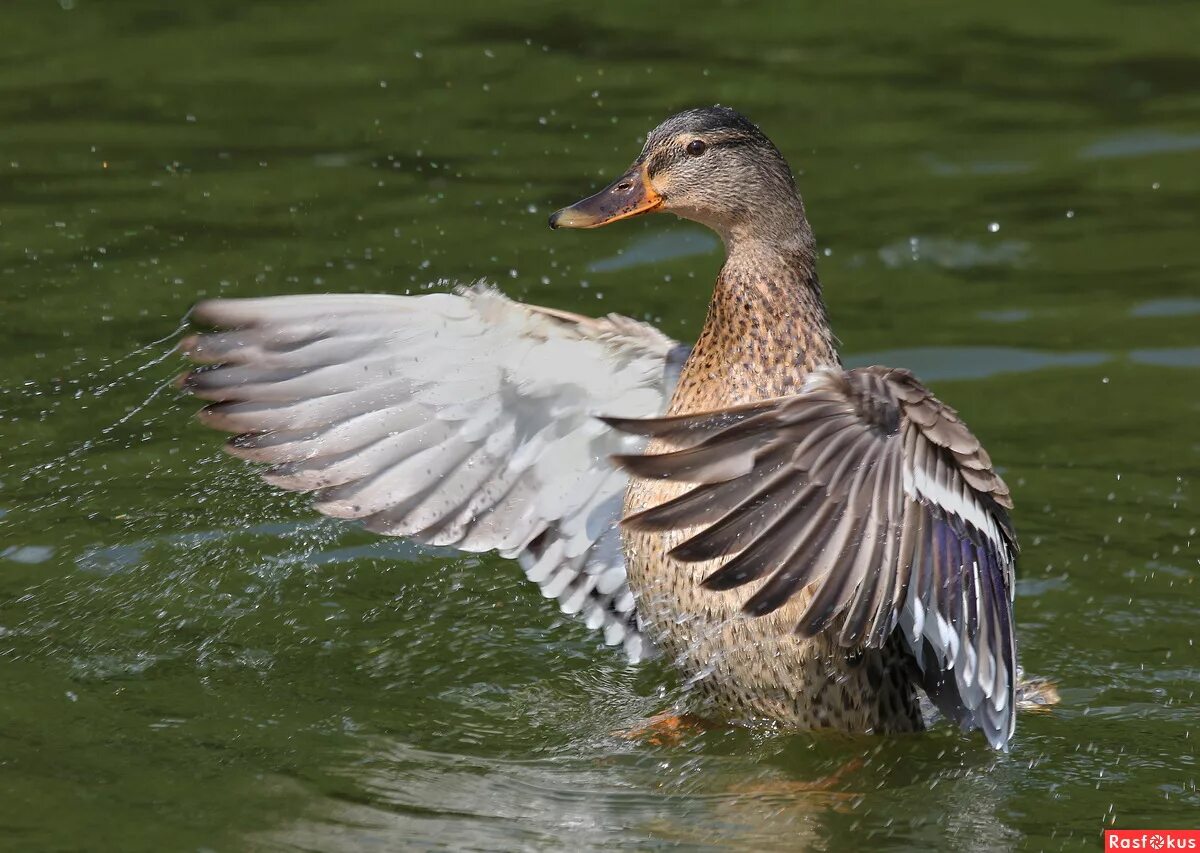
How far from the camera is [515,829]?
5.23 metres

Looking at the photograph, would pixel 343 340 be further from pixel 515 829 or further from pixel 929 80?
pixel 929 80

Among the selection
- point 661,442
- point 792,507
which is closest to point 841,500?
point 792,507

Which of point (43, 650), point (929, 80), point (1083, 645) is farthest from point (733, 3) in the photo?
point (43, 650)

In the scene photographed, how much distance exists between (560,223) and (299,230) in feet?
11.8

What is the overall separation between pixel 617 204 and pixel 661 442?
136 cm

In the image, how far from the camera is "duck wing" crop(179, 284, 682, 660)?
611cm

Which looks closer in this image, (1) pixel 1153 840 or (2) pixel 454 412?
(1) pixel 1153 840

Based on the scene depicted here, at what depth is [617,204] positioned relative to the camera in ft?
19.8

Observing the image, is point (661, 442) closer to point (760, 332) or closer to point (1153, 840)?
point (760, 332)

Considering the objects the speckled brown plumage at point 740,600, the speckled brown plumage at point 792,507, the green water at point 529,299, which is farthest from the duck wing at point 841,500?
the green water at point 529,299

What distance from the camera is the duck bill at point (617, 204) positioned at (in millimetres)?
6004

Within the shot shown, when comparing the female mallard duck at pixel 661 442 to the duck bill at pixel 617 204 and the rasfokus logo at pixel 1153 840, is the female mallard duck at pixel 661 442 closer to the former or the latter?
the duck bill at pixel 617 204

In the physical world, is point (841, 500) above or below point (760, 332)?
below

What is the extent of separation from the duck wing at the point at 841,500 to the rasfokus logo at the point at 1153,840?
74 centimetres
